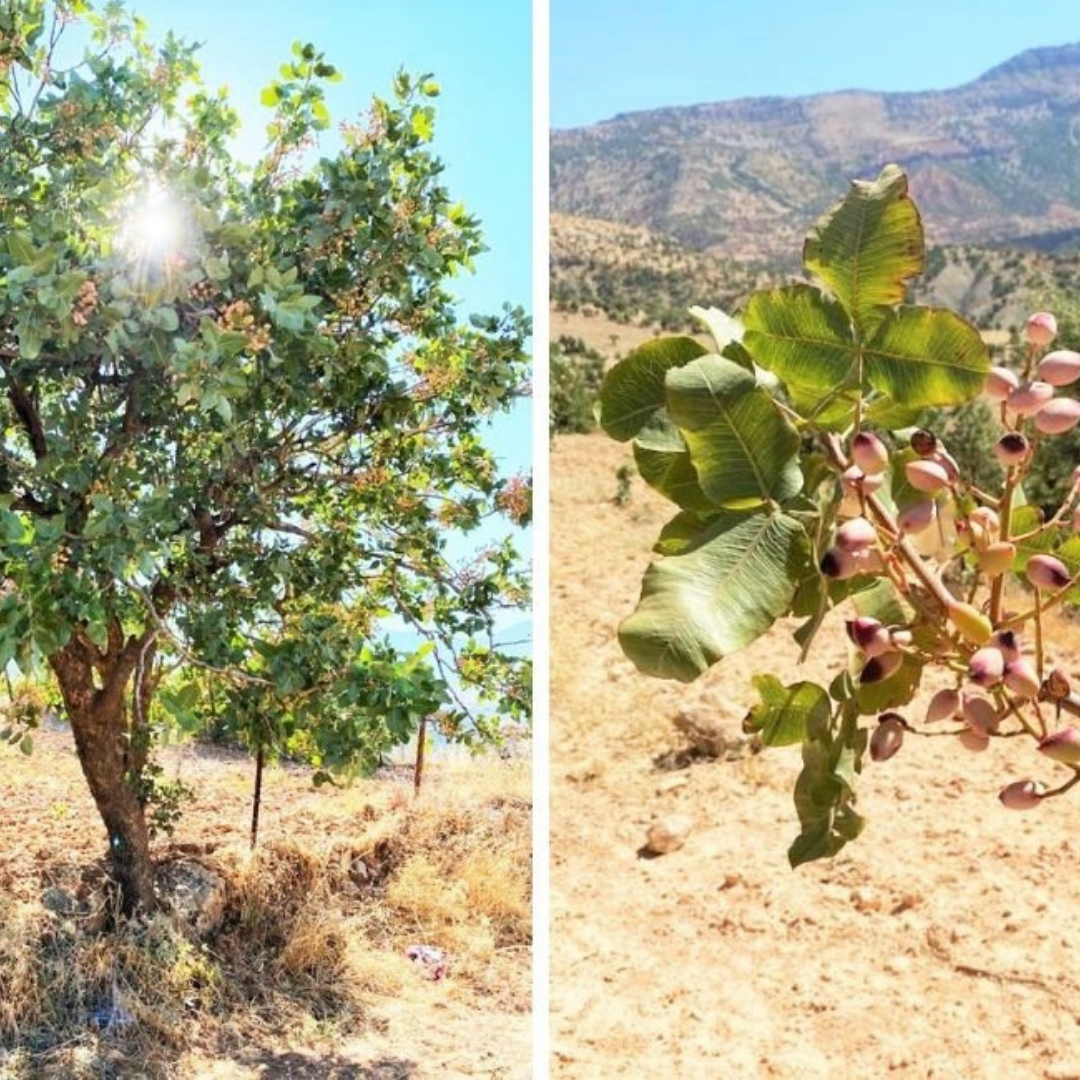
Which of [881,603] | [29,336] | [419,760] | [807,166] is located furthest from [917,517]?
[807,166]

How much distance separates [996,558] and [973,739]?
0.05 metres

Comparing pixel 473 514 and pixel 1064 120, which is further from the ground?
pixel 1064 120

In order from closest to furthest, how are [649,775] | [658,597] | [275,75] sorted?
[658,597] → [275,75] → [649,775]

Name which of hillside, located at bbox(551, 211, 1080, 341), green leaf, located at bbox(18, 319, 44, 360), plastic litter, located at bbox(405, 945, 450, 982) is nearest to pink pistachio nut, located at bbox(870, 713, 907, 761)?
green leaf, located at bbox(18, 319, 44, 360)

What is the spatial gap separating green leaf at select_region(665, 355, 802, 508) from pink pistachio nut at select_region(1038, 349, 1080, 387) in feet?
0.23

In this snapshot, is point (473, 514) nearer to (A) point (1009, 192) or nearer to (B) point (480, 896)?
(B) point (480, 896)

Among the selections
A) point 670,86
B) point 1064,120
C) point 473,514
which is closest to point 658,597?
point 473,514

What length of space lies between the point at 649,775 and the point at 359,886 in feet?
2.03

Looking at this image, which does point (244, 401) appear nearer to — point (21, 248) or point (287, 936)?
point (21, 248)

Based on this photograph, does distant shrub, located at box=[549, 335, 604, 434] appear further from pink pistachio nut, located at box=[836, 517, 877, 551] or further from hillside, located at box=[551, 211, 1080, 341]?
pink pistachio nut, located at box=[836, 517, 877, 551]

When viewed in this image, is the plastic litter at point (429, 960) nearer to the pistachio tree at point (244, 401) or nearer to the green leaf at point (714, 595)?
the pistachio tree at point (244, 401)

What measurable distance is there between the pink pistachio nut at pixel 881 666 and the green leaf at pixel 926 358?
62mm

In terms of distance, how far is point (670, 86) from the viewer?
24109 millimetres

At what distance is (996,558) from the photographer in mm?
314
